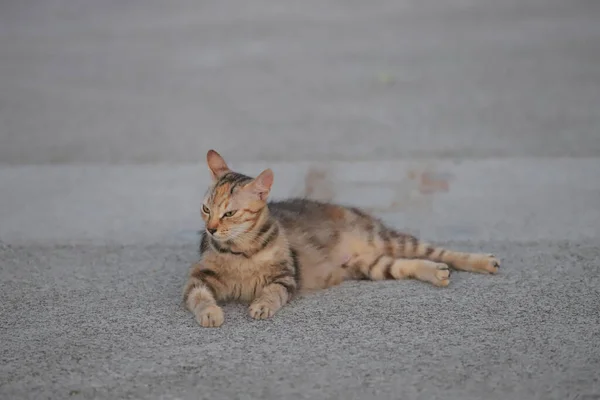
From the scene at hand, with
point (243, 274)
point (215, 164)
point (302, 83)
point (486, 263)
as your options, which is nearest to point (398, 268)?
point (486, 263)

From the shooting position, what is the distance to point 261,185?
182 inches

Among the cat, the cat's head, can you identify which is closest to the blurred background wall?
the cat

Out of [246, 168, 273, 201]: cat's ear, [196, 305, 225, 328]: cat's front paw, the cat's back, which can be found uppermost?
[246, 168, 273, 201]: cat's ear

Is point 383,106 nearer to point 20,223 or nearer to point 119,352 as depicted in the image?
point 20,223

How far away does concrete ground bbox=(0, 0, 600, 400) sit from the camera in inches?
150

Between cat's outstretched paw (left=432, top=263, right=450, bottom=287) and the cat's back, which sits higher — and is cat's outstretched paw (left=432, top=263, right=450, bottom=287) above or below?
below

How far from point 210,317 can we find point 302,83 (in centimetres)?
615

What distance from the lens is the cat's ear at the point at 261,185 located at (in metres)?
4.61

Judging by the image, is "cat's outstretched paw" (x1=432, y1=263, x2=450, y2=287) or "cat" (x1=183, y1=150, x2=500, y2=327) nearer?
"cat" (x1=183, y1=150, x2=500, y2=327)

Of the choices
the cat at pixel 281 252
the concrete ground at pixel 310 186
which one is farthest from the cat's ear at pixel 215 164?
the concrete ground at pixel 310 186

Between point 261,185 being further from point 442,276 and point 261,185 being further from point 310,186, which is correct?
point 310,186

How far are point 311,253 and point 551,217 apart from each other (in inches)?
77.1

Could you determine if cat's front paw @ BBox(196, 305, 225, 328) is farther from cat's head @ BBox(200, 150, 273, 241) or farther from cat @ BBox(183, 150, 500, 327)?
cat's head @ BBox(200, 150, 273, 241)

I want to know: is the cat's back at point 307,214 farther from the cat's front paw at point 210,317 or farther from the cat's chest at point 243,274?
the cat's front paw at point 210,317
